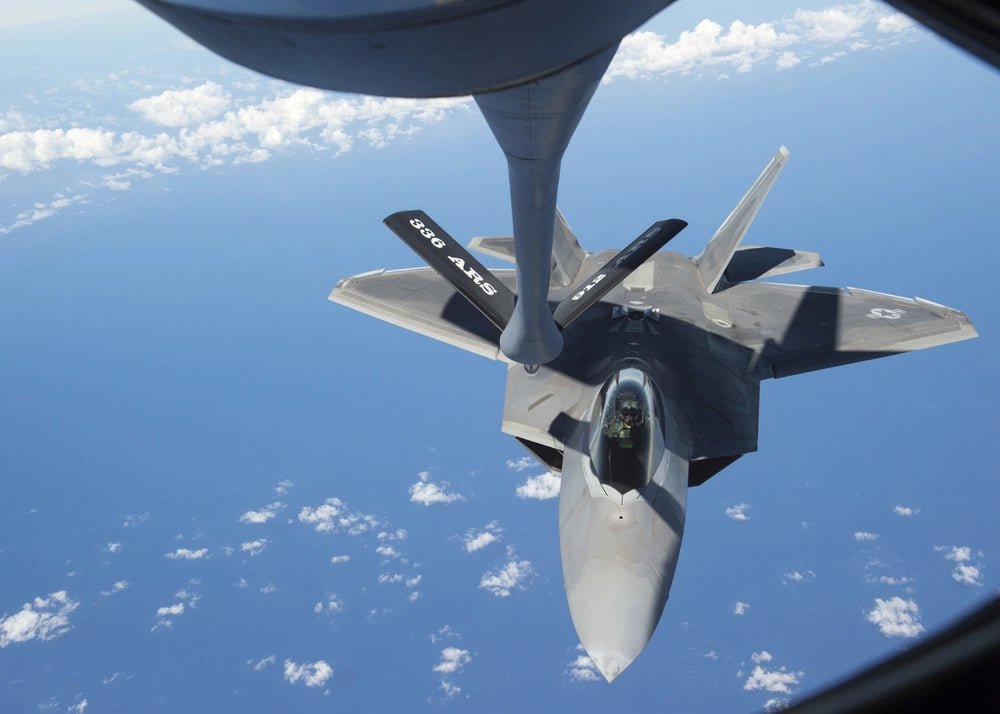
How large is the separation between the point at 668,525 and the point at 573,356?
4726 mm

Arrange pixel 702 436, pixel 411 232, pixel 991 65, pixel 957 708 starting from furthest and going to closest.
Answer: pixel 702 436
pixel 411 232
pixel 991 65
pixel 957 708

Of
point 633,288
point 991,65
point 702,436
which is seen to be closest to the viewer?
point 991,65

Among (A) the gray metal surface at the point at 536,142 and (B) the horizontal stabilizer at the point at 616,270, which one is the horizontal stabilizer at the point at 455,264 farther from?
(A) the gray metal surface at the point at 536,142

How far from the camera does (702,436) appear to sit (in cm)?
1200

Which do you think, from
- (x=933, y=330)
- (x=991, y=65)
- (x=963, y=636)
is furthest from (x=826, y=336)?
(x=963, y=636)

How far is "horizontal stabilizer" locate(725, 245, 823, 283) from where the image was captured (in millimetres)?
16062

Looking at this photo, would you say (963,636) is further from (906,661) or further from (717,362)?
(717,362)

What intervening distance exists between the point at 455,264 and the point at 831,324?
346 inches

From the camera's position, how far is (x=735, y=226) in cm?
1509

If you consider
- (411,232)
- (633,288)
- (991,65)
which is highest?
(991,65)

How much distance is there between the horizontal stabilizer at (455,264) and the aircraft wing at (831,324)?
6.47 meters

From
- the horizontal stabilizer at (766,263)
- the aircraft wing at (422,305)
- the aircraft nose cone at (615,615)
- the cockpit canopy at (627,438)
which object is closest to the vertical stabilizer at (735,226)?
the horizontal stabilizer at (766,263)

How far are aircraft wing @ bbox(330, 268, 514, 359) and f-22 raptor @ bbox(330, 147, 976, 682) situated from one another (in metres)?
0.04

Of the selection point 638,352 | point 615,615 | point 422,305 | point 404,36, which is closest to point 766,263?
point 638,352
